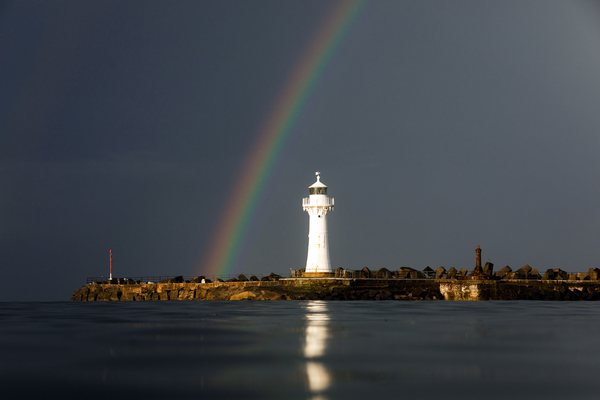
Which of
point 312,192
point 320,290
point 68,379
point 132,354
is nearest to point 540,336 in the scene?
point 132,354

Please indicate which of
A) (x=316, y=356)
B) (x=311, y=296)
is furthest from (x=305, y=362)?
(x=311, y=296)

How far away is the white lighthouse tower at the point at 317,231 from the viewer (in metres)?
50.8

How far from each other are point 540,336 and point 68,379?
1211 cm

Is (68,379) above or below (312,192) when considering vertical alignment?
below

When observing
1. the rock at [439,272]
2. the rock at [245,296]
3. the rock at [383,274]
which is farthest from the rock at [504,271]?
the rock at [245,296]

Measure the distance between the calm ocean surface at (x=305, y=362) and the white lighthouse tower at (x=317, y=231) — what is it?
30.2m

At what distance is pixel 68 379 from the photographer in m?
10.2

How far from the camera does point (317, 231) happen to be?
2021 inches

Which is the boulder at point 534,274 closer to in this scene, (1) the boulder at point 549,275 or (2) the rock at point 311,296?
(1) the boulder at point 549,275

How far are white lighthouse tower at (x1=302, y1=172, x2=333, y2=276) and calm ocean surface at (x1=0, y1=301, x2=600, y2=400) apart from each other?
99.2 ft

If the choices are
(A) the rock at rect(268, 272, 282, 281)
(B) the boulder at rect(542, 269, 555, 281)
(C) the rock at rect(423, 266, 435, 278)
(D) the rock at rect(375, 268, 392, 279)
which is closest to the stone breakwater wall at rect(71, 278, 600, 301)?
(D) the rock at rect(375, 268, 392, 279)

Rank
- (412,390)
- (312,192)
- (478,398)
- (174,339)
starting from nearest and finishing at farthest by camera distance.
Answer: (478,398)
(412,390)
(174,339)
(312,192)

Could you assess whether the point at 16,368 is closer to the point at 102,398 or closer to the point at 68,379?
the point at 68,379

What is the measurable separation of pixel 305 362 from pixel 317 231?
39134 mm
